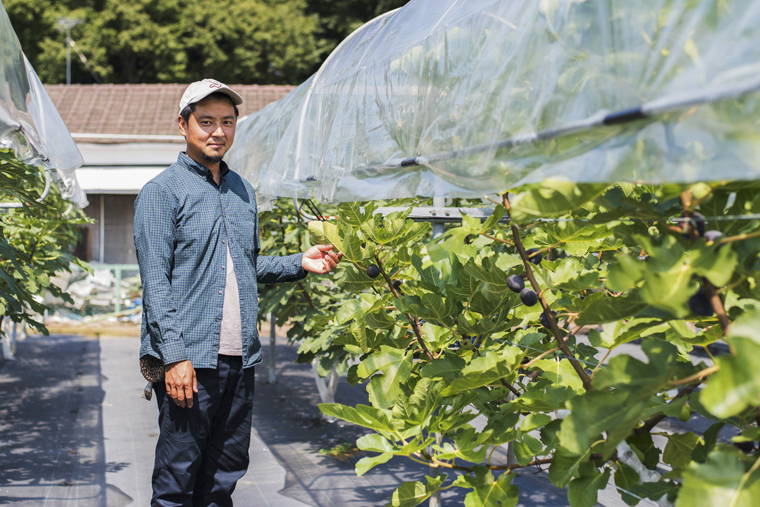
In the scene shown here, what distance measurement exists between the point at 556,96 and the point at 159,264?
149 centimetres

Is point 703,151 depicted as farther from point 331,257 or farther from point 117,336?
point 117,336

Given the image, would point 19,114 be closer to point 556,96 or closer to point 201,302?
point 201,302

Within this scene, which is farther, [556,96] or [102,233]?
[102,233]

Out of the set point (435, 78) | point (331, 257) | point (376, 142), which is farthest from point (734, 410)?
point (331, 257)

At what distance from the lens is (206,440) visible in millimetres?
2377

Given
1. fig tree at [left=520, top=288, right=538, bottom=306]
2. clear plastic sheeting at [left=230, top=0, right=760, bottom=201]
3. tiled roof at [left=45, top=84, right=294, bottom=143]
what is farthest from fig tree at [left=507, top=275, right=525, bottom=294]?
tiled roof at [left=45, top=84, right=294, bottom=143]

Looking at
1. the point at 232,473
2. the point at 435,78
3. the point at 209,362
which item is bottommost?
the point at 232,473

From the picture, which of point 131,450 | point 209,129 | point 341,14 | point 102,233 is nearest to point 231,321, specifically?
point 209,129

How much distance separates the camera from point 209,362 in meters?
2.22

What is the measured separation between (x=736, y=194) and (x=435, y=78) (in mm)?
870

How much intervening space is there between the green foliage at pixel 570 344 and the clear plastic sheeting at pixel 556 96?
9cm

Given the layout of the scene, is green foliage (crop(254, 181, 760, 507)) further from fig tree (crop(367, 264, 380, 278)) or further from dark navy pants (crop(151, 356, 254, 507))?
dark navy pants (crop(151, 356, 254, 507))

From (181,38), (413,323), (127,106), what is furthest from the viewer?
(181,38)

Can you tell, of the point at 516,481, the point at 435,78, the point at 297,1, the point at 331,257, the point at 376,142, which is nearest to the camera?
the point at 435,78
